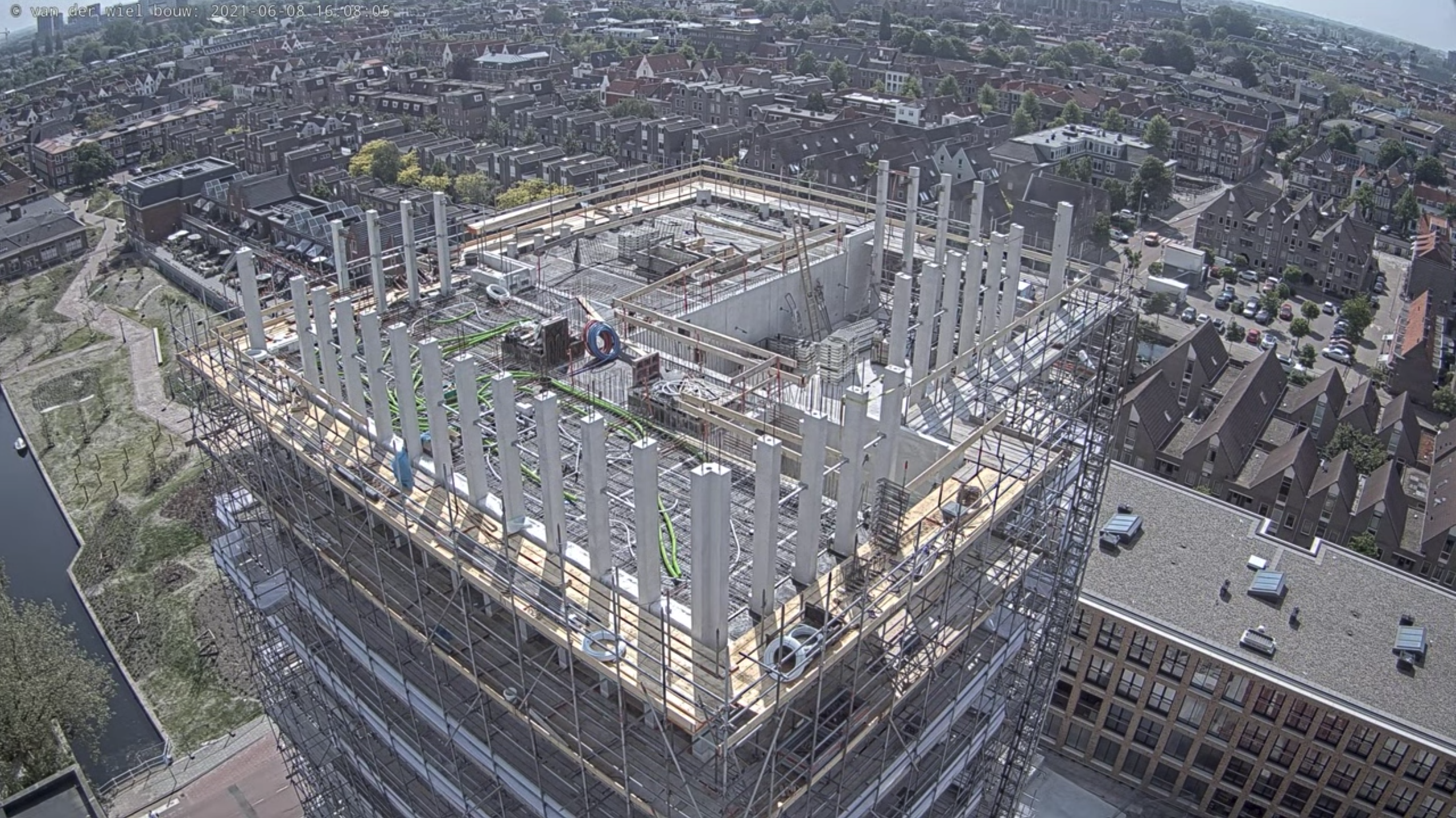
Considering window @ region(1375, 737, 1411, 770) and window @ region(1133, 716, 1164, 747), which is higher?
window @ region(1375, 737, 1411, 770)

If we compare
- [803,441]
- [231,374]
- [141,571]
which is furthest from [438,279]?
[141,571]

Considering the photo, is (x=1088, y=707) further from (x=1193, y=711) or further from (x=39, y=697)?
(x=39, y=697)

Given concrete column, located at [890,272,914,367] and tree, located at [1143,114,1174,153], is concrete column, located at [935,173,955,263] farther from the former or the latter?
tree, located at [1143,114,1174,153]

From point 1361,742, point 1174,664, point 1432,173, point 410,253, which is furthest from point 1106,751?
point 1432,173

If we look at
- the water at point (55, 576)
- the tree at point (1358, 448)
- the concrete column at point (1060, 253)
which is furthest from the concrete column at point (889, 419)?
the tree at point (1358, 448)

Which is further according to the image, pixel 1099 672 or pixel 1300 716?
pixel 1099 672

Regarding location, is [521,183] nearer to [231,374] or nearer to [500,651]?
[231,374]

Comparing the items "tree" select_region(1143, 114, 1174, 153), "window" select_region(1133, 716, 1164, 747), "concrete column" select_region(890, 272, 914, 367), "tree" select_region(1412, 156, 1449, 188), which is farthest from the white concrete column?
"tree" select_region(1412, 156, 1449, 188)

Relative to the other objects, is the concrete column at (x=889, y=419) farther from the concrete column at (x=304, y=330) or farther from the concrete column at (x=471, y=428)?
the concrete column at (x=304, y=330)
